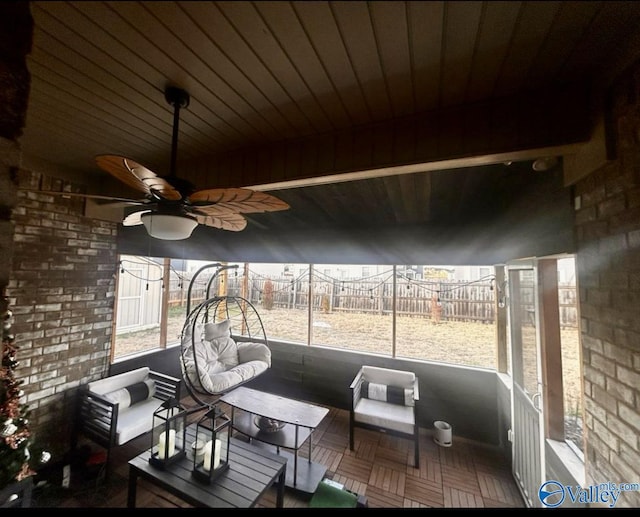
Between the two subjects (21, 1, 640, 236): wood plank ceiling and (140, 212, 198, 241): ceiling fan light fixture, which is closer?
(21, 1, 640, 236): wood plank ceiling

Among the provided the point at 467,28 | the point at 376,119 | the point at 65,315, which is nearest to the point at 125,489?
the point at 65,315

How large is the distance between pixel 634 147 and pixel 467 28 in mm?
769

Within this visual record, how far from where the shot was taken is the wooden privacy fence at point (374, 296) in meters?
3.73

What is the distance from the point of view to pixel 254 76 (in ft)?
3.83

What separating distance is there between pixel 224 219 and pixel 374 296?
121 inches

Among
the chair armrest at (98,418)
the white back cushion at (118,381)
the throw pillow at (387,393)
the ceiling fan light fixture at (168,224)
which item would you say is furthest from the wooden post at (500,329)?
the white back cushion at (118,381)

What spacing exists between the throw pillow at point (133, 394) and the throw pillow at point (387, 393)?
2.75 metres

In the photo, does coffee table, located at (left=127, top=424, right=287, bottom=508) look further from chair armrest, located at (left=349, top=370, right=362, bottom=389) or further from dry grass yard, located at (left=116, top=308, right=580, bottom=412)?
dry grass yard, located at (left=116, top=308, right=580, bottom=412)

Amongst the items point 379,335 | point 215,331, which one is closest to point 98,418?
point 215,331

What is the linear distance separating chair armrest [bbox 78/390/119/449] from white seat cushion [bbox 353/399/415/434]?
8.51 feet

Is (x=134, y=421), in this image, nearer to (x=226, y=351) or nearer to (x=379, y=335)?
(x=226, y=351)

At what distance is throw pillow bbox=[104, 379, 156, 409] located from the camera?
2939 millimetres

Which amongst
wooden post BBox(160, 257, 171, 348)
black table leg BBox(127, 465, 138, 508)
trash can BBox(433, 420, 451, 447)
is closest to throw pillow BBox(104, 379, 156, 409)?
wooden post BBox(160, 257, 171, 348)

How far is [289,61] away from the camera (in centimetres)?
108
